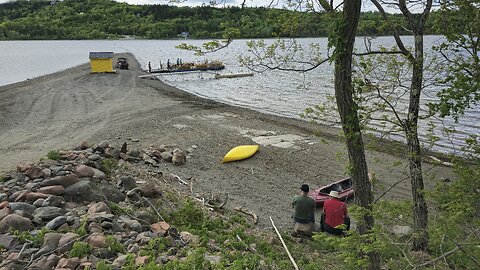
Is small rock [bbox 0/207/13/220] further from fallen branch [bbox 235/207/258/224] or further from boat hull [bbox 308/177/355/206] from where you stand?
boat hull [bbox 308/177/355/206]

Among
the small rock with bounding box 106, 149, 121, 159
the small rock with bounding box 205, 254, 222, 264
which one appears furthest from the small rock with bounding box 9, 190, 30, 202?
the small rock with bounding box 106, 149, 121, 159

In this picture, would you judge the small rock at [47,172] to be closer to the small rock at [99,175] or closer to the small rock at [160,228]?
the small rock at [99,175]

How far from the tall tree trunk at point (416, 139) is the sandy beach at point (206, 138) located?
36cm

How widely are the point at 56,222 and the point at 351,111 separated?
15.0 ft

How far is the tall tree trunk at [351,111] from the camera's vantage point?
5.23m

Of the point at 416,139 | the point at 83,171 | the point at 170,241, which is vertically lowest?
the point at 170,241

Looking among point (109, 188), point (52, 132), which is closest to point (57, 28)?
point (52, 132)

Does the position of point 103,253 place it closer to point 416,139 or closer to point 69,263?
point 69,263

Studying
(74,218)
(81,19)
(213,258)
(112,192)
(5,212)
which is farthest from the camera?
(81,19)

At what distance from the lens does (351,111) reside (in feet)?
18.2

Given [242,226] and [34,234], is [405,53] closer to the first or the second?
[242,226]

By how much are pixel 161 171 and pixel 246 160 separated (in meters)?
3.68

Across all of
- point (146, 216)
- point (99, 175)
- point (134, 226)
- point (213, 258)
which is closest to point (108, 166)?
point (99, 175)

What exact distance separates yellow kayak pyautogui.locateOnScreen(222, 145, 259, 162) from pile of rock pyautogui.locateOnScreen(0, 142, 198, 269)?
5364mm
